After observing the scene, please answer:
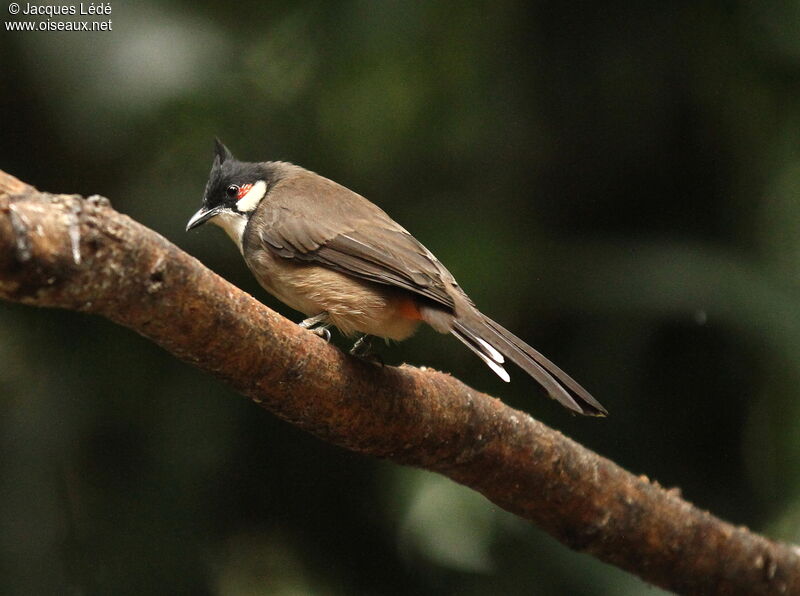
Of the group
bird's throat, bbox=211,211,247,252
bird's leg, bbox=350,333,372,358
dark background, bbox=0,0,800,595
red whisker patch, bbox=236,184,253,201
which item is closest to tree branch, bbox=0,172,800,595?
bird's leg, bbox=350,333,372,358

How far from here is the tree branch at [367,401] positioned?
186 cm

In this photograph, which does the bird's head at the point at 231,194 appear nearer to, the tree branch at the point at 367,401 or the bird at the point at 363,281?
the bird at the point at 363,281

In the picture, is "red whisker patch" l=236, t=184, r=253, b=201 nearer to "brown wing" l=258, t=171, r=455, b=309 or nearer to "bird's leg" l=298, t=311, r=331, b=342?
"brown wing" l=258, t=171, r=455, b=309

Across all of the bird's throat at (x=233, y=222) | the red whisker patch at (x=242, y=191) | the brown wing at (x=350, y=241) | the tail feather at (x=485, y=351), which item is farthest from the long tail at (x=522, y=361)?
the red whisker patch at (x=242, y=191)

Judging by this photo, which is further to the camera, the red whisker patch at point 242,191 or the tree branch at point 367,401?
the red whisker patch at point 242,191

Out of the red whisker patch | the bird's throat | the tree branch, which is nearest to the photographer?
the tree branch

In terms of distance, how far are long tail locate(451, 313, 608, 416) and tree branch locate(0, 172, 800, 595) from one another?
0.26 meters

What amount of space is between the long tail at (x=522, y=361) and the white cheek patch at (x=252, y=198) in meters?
1.05

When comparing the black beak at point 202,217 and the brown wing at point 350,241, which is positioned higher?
the brown wing at point 350,241

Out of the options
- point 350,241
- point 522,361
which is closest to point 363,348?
point 350,241

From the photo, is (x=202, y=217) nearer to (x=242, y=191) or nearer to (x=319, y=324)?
(x=242, y=191)

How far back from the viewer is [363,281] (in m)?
2.95

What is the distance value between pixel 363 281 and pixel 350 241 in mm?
167

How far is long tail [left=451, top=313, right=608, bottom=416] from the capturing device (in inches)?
109
